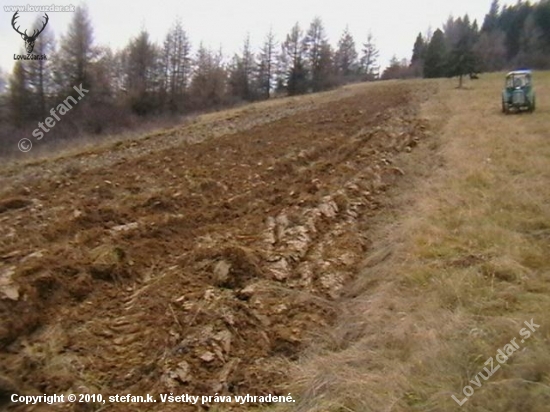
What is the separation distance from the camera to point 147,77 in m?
39.3

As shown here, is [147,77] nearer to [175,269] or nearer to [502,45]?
[175,269]

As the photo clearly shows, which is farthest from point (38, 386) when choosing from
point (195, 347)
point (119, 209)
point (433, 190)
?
point (433, 190)

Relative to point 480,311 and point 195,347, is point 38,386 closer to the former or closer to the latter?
point 195,347

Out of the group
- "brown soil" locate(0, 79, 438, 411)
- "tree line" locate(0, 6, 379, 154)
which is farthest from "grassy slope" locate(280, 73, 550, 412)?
"tree line" locate(0, 6, 379, 154)

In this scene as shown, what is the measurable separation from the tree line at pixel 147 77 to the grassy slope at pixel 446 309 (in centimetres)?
2248

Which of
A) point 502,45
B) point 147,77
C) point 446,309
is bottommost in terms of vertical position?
point 446,309

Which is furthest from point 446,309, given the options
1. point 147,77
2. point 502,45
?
point 502,45

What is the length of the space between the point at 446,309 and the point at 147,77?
40883mm

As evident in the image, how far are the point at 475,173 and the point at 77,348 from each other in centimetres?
693

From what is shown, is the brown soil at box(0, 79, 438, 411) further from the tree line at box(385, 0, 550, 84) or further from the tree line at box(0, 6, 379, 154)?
the tree line at box(385, 0, 550, 84)

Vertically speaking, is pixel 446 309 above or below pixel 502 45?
below

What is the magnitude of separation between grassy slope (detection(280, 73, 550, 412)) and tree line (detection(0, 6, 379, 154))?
73.8 feet

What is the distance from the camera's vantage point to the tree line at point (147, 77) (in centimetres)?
2903

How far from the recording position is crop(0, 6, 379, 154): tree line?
2903 centimetres
